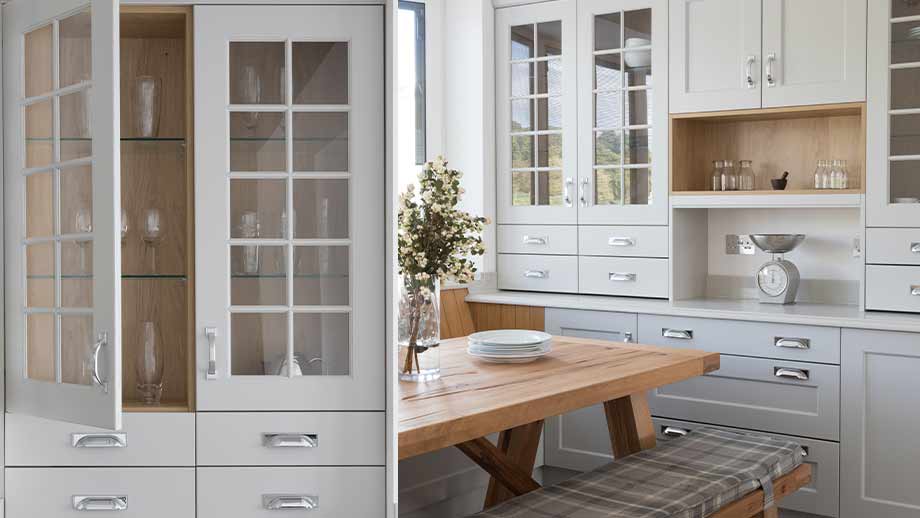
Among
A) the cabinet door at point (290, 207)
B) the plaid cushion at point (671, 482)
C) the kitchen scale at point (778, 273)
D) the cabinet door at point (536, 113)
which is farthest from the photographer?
the cabinet door at point (536, 113)

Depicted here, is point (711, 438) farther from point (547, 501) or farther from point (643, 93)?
point (643, 93)

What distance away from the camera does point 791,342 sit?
3918mm

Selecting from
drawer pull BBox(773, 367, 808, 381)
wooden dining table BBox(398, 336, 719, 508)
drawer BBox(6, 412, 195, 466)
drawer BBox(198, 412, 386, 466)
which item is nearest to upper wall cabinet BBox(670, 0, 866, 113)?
drawer pull BBox(773, 367, 808, 381)

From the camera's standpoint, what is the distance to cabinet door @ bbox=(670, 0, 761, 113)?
13.8ft

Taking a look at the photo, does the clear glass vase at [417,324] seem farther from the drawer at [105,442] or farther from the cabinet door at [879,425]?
the cabinet door at [879,425]

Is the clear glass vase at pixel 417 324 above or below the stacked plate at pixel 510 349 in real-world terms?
above

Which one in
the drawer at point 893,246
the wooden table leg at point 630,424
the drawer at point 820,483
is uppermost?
the drawer at point 893,246

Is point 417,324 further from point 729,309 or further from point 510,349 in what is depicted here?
point 729,309

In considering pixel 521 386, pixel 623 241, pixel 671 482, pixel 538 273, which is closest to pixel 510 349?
pixel 521 386

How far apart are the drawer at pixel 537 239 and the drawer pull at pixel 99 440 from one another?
3.03 m

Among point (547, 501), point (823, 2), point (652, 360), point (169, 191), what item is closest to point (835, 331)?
point (652, 360)

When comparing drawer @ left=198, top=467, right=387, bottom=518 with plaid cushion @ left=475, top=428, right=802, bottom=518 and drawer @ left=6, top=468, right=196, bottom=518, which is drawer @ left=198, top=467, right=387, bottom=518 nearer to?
drawer @ left=6, top=468, right=196, bottom=518

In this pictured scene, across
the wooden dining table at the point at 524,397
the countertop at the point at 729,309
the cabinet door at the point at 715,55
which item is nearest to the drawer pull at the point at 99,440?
the wooden dining table at the point at 524,397

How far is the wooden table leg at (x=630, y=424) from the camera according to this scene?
321cm
